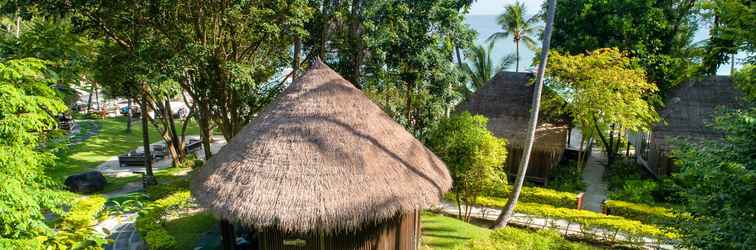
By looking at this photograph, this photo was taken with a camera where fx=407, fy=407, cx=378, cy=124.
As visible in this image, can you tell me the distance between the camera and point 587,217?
1330cm

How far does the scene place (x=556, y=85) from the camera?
58.7 ft

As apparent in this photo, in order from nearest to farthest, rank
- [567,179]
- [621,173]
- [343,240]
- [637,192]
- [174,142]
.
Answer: [343,240]
[637,192]
[567,179]
[621,173]
[174,142]

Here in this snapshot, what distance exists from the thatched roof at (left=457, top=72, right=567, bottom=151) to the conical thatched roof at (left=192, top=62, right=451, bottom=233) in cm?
935

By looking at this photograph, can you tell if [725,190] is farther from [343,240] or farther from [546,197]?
[546,197]

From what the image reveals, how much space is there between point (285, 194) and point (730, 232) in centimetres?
726

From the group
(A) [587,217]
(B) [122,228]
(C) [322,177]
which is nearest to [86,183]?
(B) [122,228]

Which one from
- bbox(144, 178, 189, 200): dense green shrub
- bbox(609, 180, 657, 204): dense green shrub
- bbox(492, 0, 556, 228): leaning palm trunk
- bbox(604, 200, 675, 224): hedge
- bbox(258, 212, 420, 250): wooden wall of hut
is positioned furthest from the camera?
bbox(609, 180, 657, 204): dense green shrub

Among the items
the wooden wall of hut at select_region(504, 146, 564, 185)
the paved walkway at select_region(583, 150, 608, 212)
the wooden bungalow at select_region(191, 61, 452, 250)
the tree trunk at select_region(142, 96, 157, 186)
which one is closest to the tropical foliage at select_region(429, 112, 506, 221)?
the wooden bungalow at select_region(191, 61, 452, 250)

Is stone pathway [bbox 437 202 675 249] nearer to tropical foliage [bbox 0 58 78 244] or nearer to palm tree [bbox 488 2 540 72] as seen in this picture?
tropical foliage [bbox 0 58 78 244]

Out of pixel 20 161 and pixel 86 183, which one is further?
pixel 86 183

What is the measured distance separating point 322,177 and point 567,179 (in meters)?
13.8

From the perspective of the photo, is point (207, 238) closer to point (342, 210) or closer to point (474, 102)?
point (342, 210)

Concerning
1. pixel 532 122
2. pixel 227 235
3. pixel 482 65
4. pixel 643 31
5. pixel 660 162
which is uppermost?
pixel 482 65

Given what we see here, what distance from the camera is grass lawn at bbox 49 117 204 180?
19500 mm
